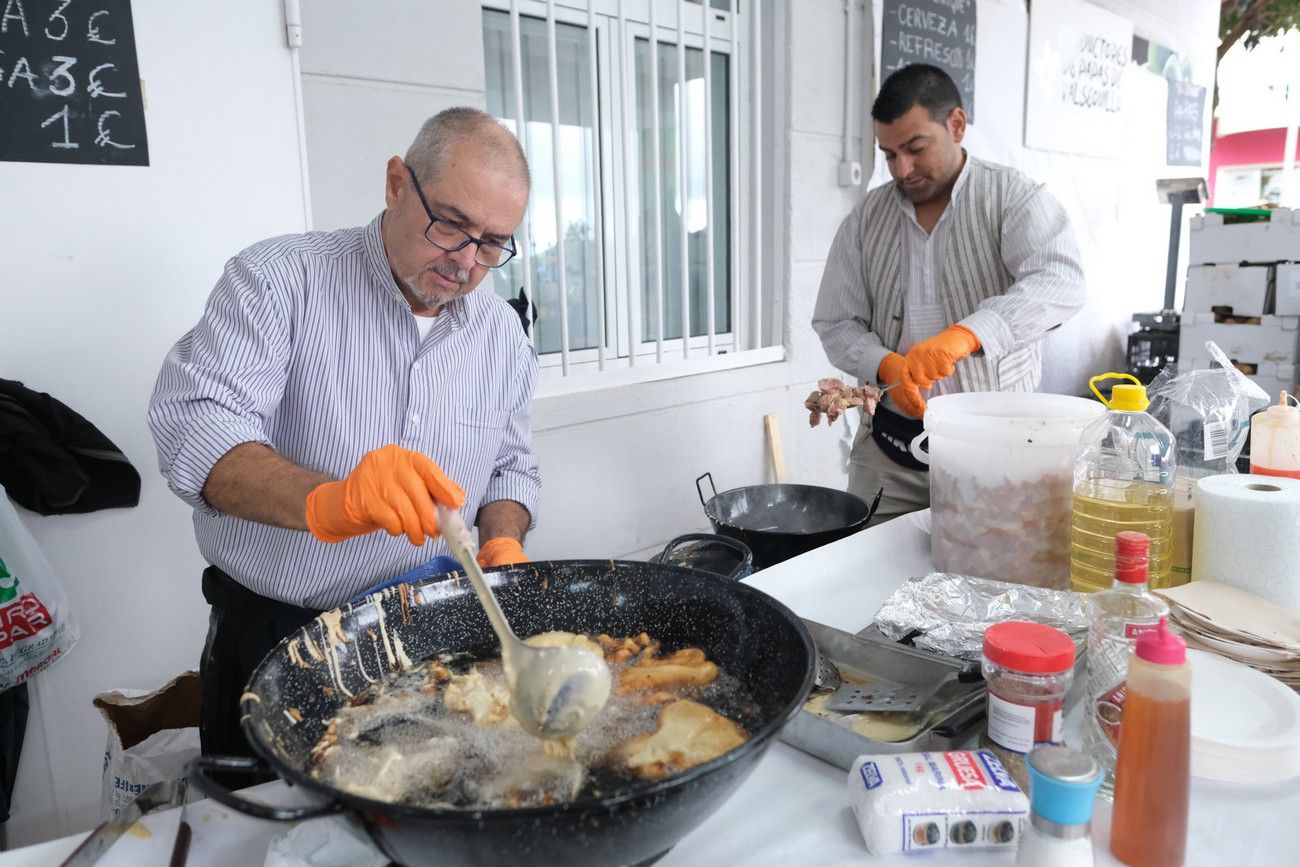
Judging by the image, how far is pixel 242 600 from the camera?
1.54m

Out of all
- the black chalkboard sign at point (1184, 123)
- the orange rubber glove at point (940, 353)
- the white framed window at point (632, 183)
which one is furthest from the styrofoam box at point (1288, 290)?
the orange rubber glove at point (940, 353)

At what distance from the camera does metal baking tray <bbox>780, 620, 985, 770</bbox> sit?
0.94 metres

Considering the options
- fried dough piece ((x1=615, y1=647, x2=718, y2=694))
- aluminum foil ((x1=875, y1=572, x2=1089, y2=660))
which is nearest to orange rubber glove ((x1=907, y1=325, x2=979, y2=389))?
aluminum foil ((x1=875, y1=572, x2=1089, y2=660))

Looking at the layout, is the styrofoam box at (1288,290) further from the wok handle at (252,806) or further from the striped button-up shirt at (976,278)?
the wok handle at (252,806)

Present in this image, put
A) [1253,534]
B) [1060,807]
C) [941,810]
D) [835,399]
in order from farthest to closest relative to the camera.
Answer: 1. [835,399]
2. [1253,534]
3. [941,810]
4. [1060,807]

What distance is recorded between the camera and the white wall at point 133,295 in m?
1.80

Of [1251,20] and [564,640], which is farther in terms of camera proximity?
[1251,20]

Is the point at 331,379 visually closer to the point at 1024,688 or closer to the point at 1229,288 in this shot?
the point at 1024,688

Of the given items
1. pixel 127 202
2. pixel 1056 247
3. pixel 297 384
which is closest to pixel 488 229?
pixel 297 384

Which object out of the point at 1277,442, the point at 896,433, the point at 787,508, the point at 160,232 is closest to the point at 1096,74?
the point at 896,433

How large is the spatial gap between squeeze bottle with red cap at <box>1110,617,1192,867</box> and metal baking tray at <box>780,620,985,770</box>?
0.61ft

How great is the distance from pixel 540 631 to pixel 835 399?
1.03m

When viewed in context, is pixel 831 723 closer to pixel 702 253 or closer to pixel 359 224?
pixel 359 224

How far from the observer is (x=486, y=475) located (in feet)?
5.70
